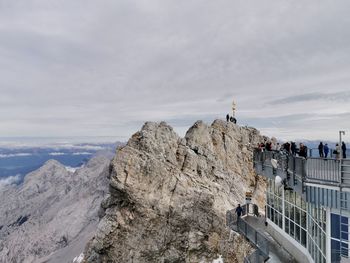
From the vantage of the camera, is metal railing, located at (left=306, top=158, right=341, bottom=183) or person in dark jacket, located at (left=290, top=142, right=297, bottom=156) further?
person in dark jacket, located at (left=290, top=142, right=297, bottom=156)

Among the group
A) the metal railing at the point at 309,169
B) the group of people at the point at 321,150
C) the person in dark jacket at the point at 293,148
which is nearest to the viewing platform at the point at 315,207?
the metal railing at the point at 309,169

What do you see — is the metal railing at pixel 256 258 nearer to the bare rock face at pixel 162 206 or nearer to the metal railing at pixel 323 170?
the metal railing at pixel 323 170

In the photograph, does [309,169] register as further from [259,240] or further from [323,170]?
[259,240]

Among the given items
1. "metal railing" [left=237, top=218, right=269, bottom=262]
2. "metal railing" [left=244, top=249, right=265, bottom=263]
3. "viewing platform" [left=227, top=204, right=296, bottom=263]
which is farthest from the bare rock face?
"metal railing" [left=244, top=249, right=265, bottom=263]

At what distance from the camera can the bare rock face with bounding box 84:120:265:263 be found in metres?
67.7

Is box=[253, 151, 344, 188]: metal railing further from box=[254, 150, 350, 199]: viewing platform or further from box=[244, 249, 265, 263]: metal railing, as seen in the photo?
box=[244, 249, 265, 263]: metal railing

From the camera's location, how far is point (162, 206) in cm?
7012

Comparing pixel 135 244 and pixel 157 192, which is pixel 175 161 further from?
pixel 135 244

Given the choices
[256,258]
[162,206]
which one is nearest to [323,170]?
[256,258]

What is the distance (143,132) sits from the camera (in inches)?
2948

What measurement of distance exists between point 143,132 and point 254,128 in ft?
80.7

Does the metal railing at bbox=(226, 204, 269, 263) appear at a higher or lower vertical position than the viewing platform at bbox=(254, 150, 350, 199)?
lower

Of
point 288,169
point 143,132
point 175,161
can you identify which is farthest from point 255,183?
point 288,169

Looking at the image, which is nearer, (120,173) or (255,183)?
(120,173)
